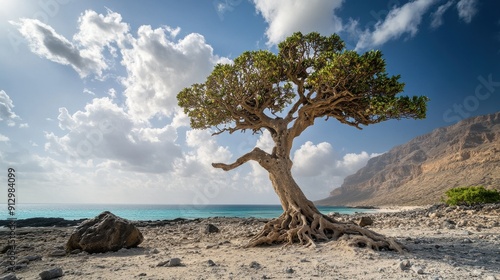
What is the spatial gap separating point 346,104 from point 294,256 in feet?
25.9

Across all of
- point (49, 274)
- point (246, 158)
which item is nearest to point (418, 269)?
point (246, 158)

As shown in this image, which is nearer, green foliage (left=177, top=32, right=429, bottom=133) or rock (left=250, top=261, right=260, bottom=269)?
rock (left=250, top=261, right=260, bottom=269)

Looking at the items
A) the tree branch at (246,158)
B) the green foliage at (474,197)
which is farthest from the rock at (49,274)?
the green foliage at (474,197)

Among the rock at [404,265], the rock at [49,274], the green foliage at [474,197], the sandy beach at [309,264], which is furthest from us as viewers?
the green foliage at [474,197]

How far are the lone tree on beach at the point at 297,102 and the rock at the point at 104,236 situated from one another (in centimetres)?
510

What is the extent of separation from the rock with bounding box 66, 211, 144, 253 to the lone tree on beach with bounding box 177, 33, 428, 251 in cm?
510

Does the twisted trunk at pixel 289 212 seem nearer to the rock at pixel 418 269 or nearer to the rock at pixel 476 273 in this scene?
the rock at pixel 418 269

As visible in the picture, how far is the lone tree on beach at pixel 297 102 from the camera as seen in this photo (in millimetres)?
11312

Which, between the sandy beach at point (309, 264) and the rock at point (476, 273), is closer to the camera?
the rock at point (476, 273)

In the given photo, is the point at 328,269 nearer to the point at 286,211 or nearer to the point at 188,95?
the point at 286,211

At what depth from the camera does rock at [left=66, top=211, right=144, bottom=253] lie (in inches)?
458

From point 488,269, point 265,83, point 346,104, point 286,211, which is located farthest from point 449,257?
point 265,83

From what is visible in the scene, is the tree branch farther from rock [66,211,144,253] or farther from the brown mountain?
the brown mountain


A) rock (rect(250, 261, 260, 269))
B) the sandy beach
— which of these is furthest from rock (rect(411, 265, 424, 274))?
rock (rect(250, 261, 260, 269))
